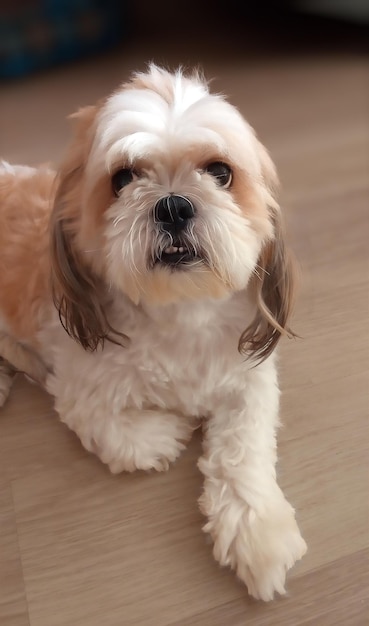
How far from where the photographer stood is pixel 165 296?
0.92 m

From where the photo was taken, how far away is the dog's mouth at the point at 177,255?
0.89 m

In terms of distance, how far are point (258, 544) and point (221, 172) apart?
0.56 meters

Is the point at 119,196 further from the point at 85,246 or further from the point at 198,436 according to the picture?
the point at 198,436

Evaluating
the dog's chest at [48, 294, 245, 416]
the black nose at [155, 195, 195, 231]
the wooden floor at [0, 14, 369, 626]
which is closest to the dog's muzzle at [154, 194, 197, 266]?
the black nose at [155, 195, 195, 231]

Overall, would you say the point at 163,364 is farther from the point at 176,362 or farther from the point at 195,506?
the point at 195,506

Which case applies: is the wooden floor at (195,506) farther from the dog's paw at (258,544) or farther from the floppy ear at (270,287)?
the floppy ear at (270,287)

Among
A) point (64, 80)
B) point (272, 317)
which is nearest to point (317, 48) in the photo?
point (64, 80)

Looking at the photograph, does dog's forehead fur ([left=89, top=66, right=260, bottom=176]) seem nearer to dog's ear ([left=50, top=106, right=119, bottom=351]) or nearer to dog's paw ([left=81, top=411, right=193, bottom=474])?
dog's ear ([left=50, top=106, right=119, bottom=351])

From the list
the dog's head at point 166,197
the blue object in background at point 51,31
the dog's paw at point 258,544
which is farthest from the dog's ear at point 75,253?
the blue object in background at point 51,31

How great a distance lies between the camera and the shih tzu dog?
89 cm

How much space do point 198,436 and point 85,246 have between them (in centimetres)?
44

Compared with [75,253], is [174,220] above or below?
above

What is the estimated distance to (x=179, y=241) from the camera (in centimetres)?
89

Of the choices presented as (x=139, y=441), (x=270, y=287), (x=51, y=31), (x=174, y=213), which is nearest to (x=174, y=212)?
(x=174, y=213)
